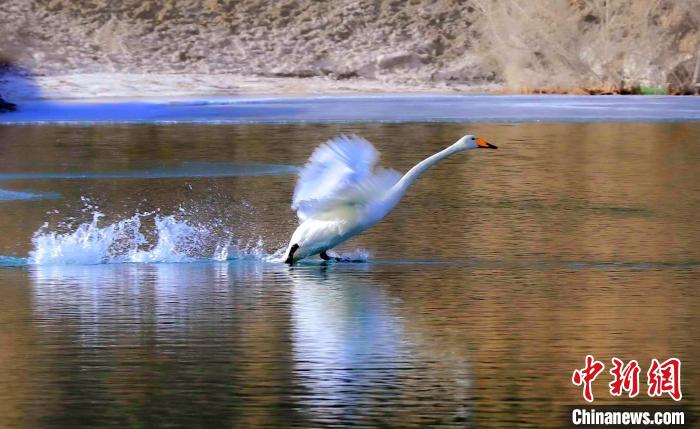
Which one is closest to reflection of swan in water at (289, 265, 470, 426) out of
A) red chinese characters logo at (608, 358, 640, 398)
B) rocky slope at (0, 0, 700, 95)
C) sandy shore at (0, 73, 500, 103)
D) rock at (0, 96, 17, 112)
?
red chinese characters logo at (608, 358, 640, 398)

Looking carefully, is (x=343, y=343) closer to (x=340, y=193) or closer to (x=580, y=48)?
(x=340, y=193)

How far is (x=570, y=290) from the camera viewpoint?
1030 cm

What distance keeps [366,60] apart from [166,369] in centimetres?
5265

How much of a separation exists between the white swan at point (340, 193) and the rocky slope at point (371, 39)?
30.9m

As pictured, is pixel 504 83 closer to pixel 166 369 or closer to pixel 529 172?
pixel 529 172

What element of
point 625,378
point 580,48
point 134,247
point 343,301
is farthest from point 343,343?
point 580,48

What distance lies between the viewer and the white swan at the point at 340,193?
37.1 ft

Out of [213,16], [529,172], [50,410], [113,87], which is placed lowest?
[50,410]

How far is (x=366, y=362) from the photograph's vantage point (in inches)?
320

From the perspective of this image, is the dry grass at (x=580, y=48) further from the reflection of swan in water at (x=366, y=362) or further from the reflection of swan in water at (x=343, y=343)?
the reflection of swan in water at (x=366, y=362)

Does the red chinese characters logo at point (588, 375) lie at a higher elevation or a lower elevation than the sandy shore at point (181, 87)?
lower

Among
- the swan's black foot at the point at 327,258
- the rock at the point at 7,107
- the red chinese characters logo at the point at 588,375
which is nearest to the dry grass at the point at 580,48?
the rock at the point at 7,107

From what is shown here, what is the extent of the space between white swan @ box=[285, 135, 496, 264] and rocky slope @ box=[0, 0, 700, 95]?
30.9 metres

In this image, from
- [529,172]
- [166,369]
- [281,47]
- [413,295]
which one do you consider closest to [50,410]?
[166,369]
